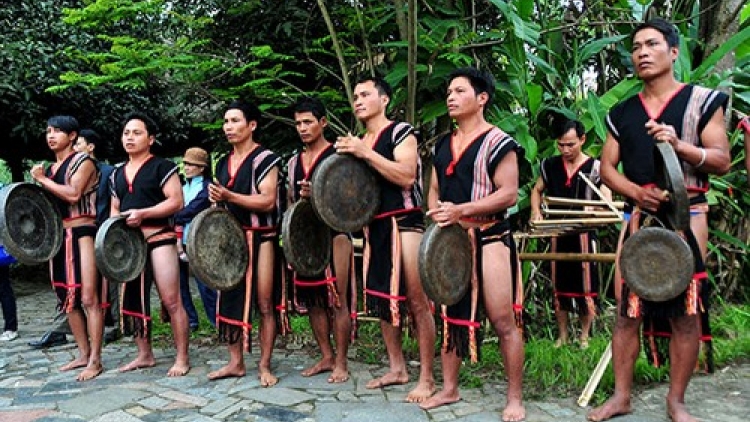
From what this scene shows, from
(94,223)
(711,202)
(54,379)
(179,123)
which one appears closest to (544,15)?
(711,202)

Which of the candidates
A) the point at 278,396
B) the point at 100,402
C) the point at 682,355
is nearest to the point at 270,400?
the point at 278,396

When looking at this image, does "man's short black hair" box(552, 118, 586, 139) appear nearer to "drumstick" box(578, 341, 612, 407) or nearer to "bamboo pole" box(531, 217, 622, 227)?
"bamboo pole" box(531, 217, 622, 227)

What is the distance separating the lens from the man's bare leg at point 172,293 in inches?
181

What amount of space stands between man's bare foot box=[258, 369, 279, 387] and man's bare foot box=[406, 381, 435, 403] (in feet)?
2.90

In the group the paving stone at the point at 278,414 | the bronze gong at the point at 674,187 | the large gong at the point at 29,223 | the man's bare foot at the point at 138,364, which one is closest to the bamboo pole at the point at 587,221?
the bronze gong at the point at 674,187

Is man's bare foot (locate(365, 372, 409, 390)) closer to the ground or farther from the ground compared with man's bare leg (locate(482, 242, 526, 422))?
closer to the ground

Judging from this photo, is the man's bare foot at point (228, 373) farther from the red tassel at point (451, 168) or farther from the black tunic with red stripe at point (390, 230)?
the red tassel at point (451, 168)

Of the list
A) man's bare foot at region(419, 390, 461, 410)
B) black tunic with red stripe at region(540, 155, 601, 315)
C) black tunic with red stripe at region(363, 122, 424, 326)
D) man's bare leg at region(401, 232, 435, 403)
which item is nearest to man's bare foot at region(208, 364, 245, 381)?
black tunic with red stripe at region(363, 122, 424, 326)

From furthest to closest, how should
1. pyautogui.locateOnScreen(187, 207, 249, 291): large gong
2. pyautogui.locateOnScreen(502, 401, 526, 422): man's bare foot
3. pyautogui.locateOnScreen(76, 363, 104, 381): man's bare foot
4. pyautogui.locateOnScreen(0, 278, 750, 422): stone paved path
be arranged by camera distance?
pyautogui.locateOnScreen(76, 363, 104, 381): man's bare foot → pyautogui.locateOnScreen(187, 207, 249, 291): large gong → pyautogui.locateOnScreen(0, 278, 750, 422): stone paved path → pyautogui.locateOnScreen(502, 401, 526, 422): man's bare foot

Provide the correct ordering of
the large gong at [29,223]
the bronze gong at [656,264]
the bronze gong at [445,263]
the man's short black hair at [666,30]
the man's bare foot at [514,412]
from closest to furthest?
1. the bronze gong at [656,264]
2. the man's short black hair at [666,30]
3. the bronze gong at [445,263]
4. the man's bare foot at [514,412]
5. the large gong at [29,223]

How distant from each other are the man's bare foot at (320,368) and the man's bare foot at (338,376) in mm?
180

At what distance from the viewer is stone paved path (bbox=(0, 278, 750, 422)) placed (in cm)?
356

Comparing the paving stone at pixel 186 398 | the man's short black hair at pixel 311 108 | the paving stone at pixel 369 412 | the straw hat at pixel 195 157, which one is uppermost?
the man's short black hair at pixel 311 108

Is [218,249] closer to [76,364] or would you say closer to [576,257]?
[76,364]
